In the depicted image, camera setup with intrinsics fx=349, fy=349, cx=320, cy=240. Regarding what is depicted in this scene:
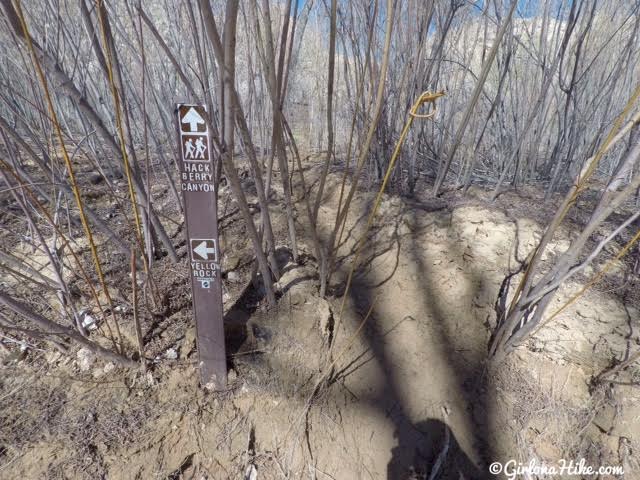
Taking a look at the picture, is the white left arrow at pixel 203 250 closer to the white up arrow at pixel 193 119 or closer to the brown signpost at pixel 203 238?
the brown signpost at pixel 203 238

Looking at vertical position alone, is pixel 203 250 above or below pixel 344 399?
above

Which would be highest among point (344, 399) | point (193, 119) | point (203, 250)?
point (193, 119)

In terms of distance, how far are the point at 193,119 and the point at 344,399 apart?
1101 mm

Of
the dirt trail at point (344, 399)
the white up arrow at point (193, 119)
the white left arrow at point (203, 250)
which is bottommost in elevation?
the dirt trail at point (344, 399)

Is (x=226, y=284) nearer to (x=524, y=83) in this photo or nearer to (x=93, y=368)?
(x=93, y=368)

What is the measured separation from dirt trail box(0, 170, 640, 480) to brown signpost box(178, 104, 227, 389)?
14 cm

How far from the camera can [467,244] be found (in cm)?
182

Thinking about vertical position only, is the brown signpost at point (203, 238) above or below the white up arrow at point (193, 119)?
below

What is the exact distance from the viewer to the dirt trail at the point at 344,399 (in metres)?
1.17

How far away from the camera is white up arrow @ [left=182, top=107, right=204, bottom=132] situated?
878 mm

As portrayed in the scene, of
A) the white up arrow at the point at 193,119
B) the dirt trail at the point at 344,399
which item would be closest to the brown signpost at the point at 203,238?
the white up arrow at the point at 193,119

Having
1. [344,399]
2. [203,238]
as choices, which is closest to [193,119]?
[203,238]

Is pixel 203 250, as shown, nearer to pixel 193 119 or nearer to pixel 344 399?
pixel 193 119

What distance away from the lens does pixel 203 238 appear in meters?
1.04
